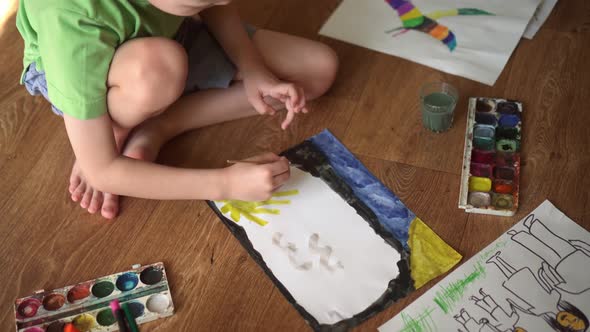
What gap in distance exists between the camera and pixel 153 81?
1006 millimetres

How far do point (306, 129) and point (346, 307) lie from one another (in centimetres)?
38

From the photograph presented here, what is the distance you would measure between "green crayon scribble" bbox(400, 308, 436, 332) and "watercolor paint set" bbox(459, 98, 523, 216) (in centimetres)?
21

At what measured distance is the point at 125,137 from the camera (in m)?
1.16

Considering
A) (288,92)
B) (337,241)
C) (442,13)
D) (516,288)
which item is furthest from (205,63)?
(516,288)

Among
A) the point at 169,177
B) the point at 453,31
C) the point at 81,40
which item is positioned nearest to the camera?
the point at 81,40

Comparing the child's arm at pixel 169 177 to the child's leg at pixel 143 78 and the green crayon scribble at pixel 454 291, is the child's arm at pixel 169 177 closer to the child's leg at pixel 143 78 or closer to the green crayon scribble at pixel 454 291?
the child's leg at pixel 143 78

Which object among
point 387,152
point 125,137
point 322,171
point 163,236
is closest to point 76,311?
point 163,236

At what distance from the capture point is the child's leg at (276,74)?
1198 millimetres

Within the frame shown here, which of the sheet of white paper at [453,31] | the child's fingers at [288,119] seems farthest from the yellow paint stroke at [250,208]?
the sheet of white paper at [453,31]

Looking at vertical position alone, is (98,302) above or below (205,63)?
below

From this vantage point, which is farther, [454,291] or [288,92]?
[288,92]

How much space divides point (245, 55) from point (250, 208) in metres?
0.28

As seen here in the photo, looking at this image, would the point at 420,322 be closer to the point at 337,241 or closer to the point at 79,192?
the point at 337,241

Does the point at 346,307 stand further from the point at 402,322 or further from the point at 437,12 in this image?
the point at 437,12
